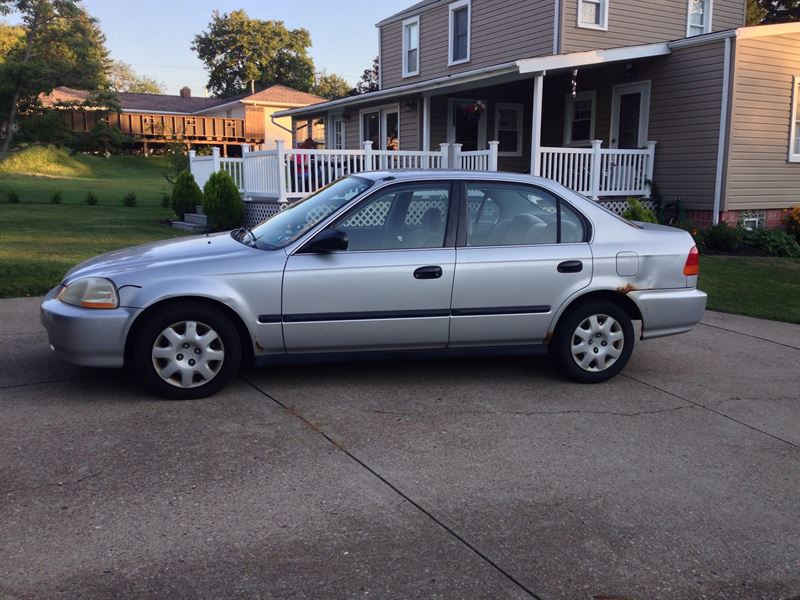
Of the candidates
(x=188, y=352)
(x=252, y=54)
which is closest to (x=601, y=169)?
(x=188, y=352)

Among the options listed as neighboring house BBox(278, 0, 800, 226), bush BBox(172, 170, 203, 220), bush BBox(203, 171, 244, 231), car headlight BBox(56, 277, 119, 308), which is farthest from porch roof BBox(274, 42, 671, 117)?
car headlight BBox(56, 277, 119, 308)

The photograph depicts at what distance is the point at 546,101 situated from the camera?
755 inches

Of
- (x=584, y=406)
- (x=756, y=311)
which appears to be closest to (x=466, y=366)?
(x=584, y=406)

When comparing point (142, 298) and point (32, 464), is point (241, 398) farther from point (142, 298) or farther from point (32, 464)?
point (32, 464)

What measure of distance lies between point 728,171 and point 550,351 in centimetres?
1111

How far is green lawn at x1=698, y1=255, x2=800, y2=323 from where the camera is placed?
9000 millimetres

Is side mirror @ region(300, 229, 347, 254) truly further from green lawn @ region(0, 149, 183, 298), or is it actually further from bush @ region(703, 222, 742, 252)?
bush @ region(703, 222, 742, 252)

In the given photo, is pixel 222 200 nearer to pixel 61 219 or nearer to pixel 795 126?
pixel 61 219

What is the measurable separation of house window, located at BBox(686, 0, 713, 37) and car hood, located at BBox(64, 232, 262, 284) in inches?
696

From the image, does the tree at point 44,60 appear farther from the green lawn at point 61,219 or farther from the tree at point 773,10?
the tree at point 773,10

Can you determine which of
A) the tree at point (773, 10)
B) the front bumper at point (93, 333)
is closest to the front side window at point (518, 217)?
the front bumper at point (93, 333)

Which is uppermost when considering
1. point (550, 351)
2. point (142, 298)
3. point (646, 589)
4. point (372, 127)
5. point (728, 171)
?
point (372, 127)

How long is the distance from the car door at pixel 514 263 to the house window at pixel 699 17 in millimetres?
16279

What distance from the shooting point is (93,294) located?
4.89m
